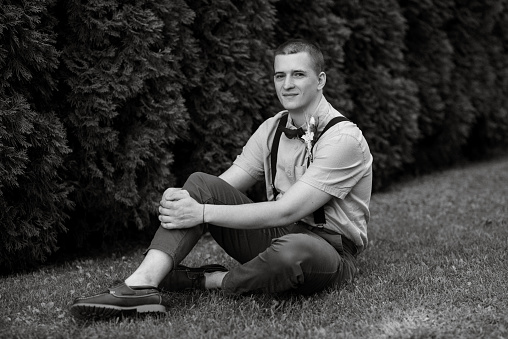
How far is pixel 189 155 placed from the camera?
526 centimetres

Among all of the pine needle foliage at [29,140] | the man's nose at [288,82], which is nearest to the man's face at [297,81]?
the man's nose at [288,82]

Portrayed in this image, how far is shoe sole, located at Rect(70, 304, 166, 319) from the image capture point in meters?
2.97

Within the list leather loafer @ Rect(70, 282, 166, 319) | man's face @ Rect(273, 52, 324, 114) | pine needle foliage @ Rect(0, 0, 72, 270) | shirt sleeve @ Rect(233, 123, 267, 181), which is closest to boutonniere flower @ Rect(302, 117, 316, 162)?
man's face @ Rect(273, 52, 324, 114)

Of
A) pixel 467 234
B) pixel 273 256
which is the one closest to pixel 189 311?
pixel 273 256

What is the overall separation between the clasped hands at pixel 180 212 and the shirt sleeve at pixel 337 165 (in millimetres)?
593

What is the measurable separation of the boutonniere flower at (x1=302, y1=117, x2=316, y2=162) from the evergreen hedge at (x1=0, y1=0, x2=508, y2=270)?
4.52 feet

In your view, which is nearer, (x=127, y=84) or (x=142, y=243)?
(x=127, y=84)

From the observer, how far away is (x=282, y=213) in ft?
10.9

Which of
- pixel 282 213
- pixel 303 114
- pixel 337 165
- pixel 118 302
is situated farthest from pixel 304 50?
pixel 118 302

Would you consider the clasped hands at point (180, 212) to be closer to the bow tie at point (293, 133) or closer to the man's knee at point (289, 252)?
the man's knee at point (289, 252)

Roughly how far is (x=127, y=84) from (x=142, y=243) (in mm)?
1401

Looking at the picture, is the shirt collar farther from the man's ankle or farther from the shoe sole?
the shoe sole

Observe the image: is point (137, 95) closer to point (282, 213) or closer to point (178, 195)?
point (178, 195)

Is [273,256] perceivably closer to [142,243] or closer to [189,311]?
[189,311]
